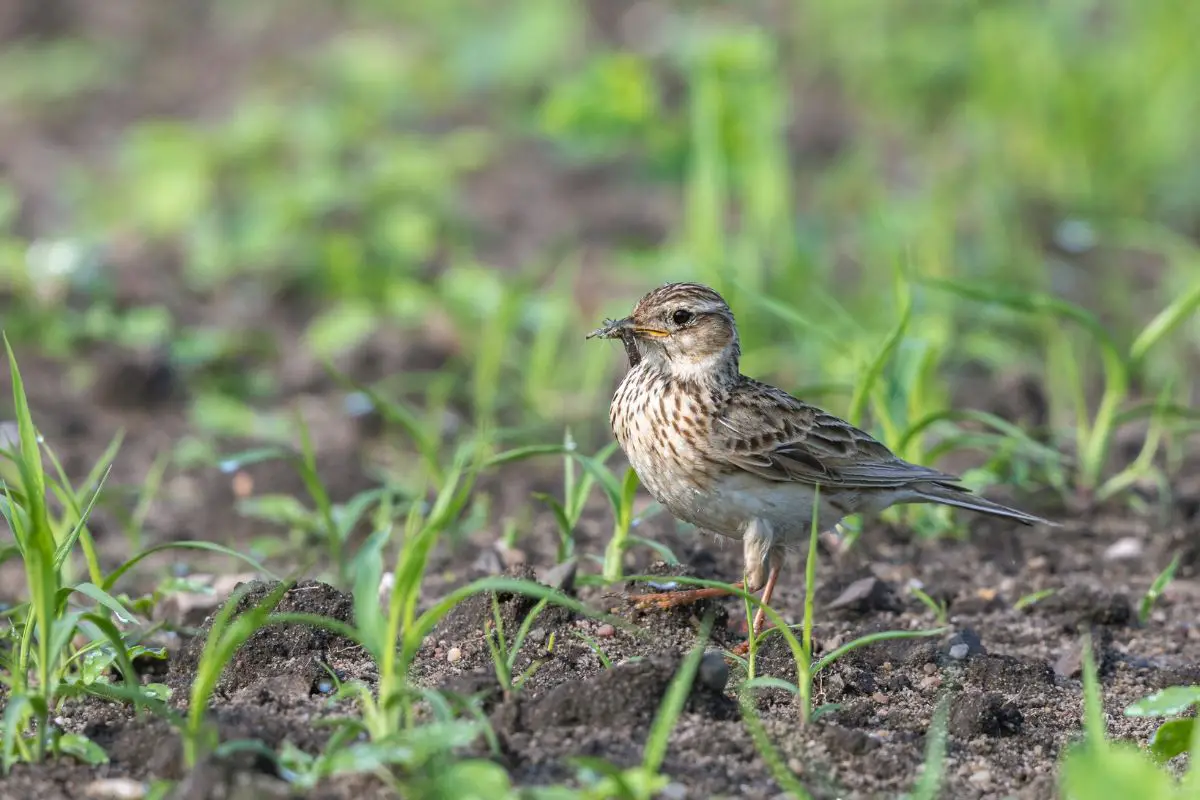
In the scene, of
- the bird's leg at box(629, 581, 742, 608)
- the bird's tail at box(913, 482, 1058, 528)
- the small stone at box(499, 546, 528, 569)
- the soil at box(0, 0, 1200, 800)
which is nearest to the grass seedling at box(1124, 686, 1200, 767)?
the soil at box(0, 0, 1200, 800)

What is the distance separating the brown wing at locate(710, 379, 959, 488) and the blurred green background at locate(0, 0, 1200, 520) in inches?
9.4

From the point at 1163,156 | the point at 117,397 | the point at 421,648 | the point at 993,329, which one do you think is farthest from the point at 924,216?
the point at 421,648

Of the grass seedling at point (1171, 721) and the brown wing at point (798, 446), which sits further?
the brown wing at point (798, 446)

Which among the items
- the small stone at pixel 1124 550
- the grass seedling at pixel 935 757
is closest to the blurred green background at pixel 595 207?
the small stone at pixel 1124 550

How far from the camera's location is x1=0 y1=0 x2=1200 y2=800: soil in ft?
12.5

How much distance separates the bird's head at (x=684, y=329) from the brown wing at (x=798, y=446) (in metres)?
0.15

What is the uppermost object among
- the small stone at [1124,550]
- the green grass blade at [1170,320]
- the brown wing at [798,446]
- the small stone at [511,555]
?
the green grass blade at [1170,320]

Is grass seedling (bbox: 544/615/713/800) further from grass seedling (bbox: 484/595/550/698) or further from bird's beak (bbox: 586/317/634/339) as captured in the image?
bird's beak (bbox: 586/317/634/339)

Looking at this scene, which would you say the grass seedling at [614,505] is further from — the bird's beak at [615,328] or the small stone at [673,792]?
the small stone at [673,792]

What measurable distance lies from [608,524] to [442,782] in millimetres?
2973

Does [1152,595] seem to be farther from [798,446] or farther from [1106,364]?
[1106,364]

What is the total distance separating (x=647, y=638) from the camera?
4629mm

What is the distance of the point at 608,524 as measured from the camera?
6.20 m

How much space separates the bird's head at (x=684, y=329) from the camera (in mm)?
5168
